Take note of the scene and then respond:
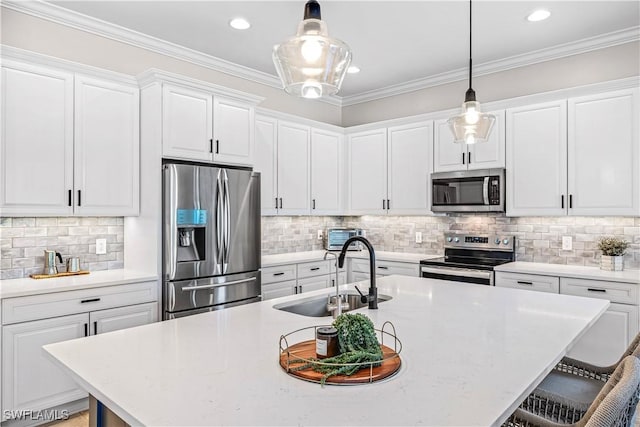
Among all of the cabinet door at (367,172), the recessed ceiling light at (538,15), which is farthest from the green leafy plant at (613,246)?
the cabinet door at (367,172)

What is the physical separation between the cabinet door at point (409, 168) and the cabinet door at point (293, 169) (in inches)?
36.0

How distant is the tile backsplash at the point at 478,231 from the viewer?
12.2 feet

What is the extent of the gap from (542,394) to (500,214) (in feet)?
8.96

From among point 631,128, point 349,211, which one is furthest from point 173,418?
point 349,211

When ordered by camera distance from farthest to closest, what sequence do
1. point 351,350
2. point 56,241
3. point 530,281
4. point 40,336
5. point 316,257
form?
1. point 316,257
2. point 530,281
3. point 56,241
4. point 40,336
5. point 351,350

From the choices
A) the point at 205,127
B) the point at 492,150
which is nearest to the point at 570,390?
the point at 492,150

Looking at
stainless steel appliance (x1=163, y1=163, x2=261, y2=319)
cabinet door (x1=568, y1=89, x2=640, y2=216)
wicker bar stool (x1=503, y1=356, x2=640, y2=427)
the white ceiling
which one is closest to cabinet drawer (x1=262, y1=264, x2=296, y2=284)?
stainless steel appliance (x1=163, y1=163, x2=261, y2=319)

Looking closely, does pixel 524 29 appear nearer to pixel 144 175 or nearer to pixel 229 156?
pixel 229 156

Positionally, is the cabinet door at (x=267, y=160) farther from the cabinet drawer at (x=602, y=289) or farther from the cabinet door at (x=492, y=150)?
the cabinet drawer at (x=602, y=289)

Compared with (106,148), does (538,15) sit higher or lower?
higher

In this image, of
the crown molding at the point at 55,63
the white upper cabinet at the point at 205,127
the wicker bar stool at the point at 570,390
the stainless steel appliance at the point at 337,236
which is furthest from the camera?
the stainless steel appliance at the point at 337,236

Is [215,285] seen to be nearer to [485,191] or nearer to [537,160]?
[485,191]

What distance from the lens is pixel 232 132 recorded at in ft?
12.2

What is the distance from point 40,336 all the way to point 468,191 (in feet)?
11.7
